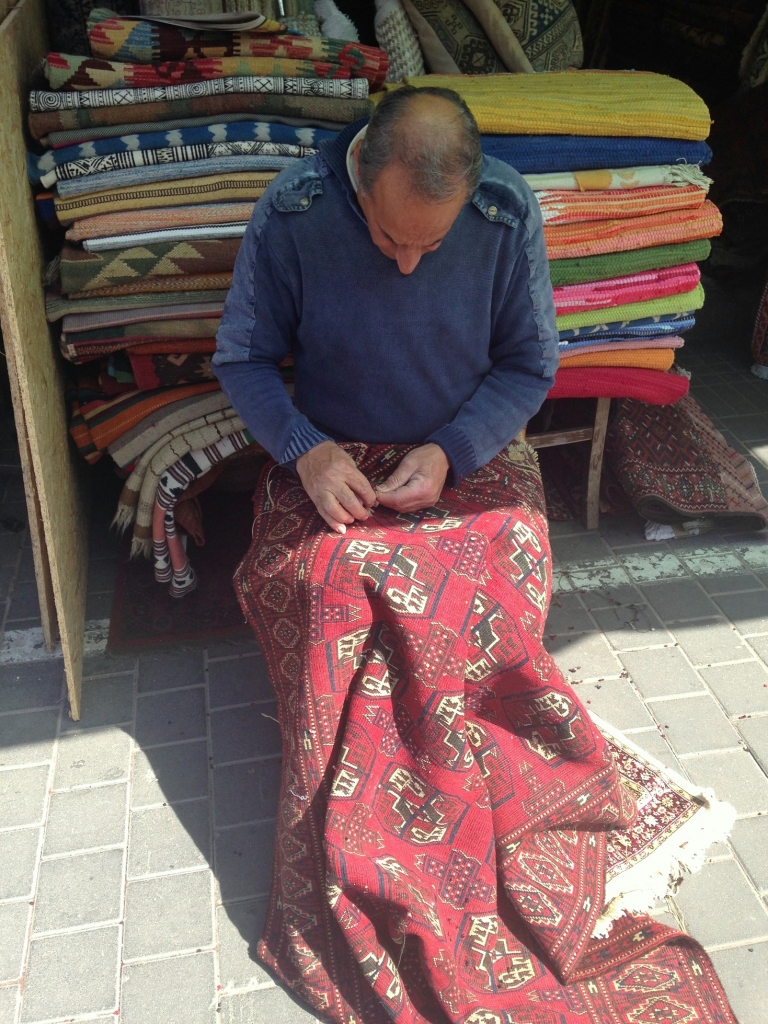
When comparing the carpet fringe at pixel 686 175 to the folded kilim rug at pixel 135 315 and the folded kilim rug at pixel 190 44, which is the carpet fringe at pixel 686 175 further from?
the folded kilim rug at pixel 135 315

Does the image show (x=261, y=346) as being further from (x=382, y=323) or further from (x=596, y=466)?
(x=596, y=466)

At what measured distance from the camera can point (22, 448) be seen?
2.30 metres

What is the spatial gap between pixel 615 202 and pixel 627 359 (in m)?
0.53

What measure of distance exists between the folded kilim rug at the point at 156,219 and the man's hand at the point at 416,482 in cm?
102

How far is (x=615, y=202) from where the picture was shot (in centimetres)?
288

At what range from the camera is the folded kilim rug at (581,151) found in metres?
2.76

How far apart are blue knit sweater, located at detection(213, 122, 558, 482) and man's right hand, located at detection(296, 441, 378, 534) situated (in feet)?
0.25

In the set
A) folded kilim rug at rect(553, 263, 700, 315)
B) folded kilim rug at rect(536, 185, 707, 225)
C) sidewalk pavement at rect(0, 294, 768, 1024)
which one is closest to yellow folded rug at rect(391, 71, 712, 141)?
folded kilim rug at rect(536, 185, 707, 225)

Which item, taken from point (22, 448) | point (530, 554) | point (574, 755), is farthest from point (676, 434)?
point (22, 448)

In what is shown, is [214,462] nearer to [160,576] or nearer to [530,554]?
[160,576]

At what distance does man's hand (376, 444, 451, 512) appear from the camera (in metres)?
2.11

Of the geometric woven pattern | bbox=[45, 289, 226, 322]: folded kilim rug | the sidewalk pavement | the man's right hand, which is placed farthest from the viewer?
the geometric woven pattern

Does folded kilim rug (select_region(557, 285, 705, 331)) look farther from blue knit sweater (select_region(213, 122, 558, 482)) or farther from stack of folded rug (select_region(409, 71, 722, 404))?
blue knit sweater (select_region(213, 122, 558, 482))

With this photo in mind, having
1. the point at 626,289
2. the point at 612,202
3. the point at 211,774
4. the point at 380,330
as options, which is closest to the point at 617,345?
the point at 626,289
